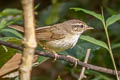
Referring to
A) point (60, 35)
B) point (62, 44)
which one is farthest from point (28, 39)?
point (60, 35)

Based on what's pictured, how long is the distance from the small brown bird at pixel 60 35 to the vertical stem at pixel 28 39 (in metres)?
1.79

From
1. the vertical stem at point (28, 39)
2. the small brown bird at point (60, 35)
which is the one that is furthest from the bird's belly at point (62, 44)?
the vertical stem at point (28, 39)

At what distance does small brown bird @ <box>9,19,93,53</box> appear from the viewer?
291 cm

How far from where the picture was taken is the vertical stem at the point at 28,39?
91cm

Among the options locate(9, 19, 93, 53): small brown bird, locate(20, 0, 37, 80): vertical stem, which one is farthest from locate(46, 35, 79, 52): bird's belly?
locate(20, 0, 37, 80): vertical stem

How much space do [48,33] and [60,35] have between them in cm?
21

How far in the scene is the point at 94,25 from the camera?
367 centimetres

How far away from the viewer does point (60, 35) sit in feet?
10.6

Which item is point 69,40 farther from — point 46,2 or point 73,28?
point 46,2

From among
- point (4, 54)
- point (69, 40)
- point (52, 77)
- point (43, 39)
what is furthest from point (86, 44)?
point (52, 77)

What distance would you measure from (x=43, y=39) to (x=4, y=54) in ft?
3.27

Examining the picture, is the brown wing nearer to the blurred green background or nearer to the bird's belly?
the bird's belly

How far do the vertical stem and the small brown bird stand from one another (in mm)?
1794

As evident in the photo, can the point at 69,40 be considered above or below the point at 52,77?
above
